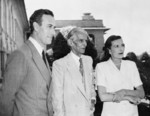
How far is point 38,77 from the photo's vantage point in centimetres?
205

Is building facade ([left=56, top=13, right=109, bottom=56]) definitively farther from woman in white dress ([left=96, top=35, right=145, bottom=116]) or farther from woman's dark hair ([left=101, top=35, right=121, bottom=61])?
woman in white dress ([left=96, top=35, right=145, bottom=116])

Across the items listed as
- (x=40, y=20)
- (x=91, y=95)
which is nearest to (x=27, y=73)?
(x=40, y=20)

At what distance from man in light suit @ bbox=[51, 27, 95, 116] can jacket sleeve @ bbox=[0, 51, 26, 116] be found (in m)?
0.67

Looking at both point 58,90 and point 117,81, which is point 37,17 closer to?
point 58,90

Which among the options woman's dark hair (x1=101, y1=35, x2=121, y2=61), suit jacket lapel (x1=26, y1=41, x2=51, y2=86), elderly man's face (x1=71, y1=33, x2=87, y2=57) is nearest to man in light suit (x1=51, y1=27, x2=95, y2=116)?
elderly man's face (x1=71, y1=33, x2=87, y2=57)

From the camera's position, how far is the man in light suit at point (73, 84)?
2541 millimetres

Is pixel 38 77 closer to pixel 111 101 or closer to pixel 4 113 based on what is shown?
pixel 4 113

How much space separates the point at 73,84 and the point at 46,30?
669 millimetres

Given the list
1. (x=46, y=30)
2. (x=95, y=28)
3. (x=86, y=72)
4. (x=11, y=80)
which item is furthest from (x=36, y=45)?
(x=95, y=28)

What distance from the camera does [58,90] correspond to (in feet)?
8.32

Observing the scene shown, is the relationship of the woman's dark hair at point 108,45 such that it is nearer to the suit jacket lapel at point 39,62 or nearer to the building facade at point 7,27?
the suit jacket lapel at point 39,62

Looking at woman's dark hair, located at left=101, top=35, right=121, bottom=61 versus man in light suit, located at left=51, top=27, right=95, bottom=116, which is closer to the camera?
man in light suit, located at left=51, top=27, right=95, bottom=116

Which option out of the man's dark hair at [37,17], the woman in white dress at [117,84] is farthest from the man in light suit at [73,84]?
the man's dark hair at [37,17]

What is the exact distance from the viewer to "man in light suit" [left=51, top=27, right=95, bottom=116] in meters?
2.54
